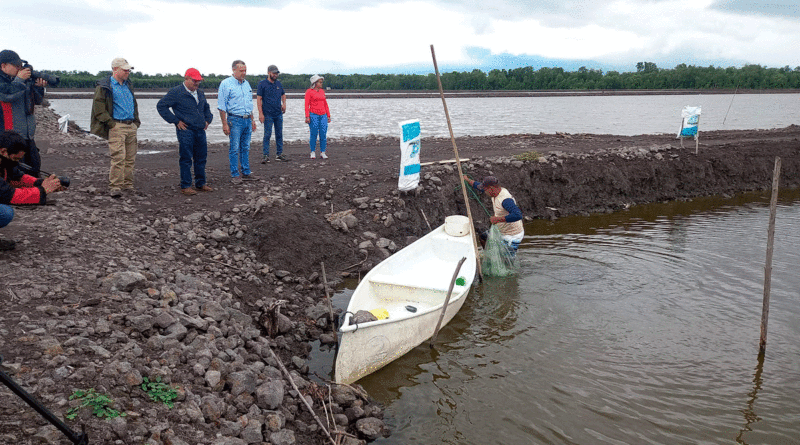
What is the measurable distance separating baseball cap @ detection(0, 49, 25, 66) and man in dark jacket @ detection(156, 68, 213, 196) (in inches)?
82.0

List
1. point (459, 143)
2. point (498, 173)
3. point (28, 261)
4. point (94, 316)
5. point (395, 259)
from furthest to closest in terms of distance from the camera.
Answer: point (459, 143) < point (498, 173) < point (395, 259) < point (28, 261) < point (94, 316)

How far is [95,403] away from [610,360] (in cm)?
579

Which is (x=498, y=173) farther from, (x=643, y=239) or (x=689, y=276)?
(x=689, y=276)

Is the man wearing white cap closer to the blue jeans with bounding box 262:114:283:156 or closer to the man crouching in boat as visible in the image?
the blue jeans with bounding box 262:114:283:156

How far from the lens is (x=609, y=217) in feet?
47.1

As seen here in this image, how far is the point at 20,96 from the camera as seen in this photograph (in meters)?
7.32

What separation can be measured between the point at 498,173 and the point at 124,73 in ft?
29.0

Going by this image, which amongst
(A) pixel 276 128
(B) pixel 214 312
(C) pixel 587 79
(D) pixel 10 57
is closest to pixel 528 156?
(A) pixel 276 128

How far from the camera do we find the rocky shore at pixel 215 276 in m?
4.24

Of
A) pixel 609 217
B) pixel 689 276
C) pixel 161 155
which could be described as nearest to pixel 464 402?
pixel 689 276

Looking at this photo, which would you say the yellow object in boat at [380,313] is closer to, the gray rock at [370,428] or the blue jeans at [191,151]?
the gray rock at [370,428]

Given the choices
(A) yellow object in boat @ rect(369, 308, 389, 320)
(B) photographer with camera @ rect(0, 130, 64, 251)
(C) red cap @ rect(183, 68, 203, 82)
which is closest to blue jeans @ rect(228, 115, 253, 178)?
(C) red cap @ rect(183, 68, 203, 82)

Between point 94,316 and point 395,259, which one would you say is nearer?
point 94,316

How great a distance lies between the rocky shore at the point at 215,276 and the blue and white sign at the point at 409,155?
43 centimetres
